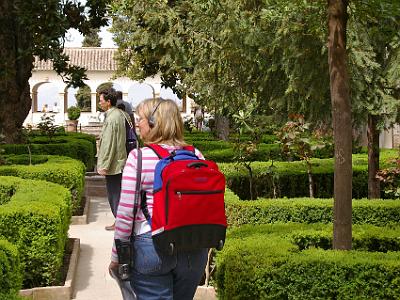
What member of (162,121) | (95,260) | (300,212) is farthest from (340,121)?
(95,260)

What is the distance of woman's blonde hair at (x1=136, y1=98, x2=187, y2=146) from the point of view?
3705 millimetres

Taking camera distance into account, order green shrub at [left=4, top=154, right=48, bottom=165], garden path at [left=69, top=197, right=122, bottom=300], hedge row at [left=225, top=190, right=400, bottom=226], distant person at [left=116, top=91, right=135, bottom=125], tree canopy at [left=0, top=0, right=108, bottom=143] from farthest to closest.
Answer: tree canopy at [left=0, top=0, right=108, bottom=143], green shrub at [left=4, top=154, right=48, bottom=165], distant person at [left=116, top=91, right=135, bottom=125], hedge row at [left=225, top=190, right=400, bottom=226], garden path at [left=69, top=197, right=122, bottom=300]

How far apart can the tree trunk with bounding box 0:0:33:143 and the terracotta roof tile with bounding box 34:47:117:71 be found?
29725mm

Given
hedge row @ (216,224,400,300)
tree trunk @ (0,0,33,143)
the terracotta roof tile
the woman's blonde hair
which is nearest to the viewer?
the woman's blonde hair

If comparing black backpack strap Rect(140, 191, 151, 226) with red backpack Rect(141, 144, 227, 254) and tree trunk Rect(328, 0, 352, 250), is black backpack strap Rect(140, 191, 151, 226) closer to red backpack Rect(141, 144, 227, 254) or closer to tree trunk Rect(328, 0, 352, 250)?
red backpack Rect(141, 144, 227, 254)

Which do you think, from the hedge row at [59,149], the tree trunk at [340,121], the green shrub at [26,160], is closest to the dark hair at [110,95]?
the tree trunk at [340,121]

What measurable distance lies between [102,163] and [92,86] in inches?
1467

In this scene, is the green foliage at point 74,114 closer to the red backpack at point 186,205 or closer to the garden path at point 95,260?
the garden path at point 95,260

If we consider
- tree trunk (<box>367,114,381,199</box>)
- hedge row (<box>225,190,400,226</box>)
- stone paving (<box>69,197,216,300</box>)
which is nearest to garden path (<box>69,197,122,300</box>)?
stone paving (<box>69,197,216,300</box>)

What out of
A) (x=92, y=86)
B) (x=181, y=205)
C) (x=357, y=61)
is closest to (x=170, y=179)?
(x=181, y=205)

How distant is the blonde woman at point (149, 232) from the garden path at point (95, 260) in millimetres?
2699

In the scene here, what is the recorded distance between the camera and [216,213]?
360 cm

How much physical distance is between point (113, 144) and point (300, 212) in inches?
78.6

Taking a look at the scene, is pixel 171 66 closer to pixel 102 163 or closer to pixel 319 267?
pixel 102 163
